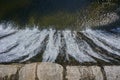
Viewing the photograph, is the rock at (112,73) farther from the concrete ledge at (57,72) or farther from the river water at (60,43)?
the river water at (60,43)

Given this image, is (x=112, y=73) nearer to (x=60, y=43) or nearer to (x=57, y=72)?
(x=57, y=72)

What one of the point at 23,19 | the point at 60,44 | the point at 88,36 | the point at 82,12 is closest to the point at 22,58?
the point at 60,44

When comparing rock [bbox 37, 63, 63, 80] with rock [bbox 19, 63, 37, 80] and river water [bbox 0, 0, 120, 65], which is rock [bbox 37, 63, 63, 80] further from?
river water [bbox 0, 0, 120, 65]

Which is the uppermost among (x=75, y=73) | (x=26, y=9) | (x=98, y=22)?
(x=26, y=9)

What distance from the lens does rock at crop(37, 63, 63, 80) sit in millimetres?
2619

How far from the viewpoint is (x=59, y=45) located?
3695mm

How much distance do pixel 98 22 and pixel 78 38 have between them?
888 millimetres

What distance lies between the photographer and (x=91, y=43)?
3.73 meters

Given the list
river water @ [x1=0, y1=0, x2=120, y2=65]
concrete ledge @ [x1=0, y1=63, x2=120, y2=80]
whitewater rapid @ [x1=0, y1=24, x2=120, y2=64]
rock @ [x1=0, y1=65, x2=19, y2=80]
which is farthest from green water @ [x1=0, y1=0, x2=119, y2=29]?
rock @ [x1=0, y1=65, x2=19, y2=80]

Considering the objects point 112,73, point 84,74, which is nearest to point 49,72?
point 84,74

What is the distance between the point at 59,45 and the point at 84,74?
1136mm

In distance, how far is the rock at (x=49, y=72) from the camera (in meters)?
2.62

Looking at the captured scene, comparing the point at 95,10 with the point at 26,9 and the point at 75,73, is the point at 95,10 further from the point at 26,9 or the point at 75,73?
the point at 75,73

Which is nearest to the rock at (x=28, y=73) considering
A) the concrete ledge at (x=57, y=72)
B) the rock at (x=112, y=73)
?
the concrete ledge at (x=57, y=72)
